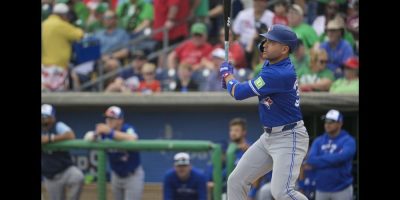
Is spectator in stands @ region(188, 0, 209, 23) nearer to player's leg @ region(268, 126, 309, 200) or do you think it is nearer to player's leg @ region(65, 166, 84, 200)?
player's leg @ region(65, 166, 84, 200)

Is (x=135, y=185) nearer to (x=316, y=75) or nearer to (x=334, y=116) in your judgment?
(x=334, y=116)

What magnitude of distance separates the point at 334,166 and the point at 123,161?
2.37m

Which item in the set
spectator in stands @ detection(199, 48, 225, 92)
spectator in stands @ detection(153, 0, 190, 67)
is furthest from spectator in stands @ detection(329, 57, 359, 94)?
spectator in stands @ detection(153, 0, 190, 67)

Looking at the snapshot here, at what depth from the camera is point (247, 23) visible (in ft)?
46.4

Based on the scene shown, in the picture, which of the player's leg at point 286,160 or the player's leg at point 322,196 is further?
the player's leg at point 322,196

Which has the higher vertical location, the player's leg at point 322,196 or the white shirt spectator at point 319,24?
the white shirt spectator at point 319,24

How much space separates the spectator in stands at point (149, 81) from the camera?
13844 millimetres

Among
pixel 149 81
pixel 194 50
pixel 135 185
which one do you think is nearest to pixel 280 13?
pixel 194 50

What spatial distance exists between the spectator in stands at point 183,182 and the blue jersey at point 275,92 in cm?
240

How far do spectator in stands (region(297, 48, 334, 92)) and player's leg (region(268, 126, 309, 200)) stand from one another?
3875mm

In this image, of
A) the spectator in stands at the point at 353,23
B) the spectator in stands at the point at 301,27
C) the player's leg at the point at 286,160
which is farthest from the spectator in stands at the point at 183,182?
the spectator in stands at the point at 353,23

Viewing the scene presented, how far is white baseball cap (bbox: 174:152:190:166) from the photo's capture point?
11719 millimetres

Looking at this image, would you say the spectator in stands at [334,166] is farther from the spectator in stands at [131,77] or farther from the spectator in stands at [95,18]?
the spectator in stands at [95,18]
